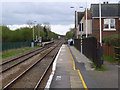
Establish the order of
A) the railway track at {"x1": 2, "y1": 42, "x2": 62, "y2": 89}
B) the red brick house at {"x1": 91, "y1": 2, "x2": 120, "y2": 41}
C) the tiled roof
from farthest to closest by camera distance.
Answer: the tiled roof < the red brick house at {"x1": 91, "y1": 2, "x2": 120, "y2": 41} < the railway track at {"x1": 2, "y1": 42, "x2": 62, "y2": 89}

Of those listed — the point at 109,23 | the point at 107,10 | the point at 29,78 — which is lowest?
the point at 29,78

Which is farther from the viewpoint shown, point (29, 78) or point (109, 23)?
point (109, 23)

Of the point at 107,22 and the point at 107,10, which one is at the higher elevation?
the point at 107,10

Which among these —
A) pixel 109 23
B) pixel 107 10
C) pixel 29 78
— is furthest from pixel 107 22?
pixel 29 78

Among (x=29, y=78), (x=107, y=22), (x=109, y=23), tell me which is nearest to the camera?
(x=29, y=78)

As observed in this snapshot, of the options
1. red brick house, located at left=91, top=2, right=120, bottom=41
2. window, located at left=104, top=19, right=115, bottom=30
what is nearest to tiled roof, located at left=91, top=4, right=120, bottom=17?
red brick house, located at left=91, top=2, right=120, bottom=41

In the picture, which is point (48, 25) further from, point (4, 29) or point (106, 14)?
point (4, 29)

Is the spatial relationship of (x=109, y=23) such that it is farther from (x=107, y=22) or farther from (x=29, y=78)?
(x=29, y=78)

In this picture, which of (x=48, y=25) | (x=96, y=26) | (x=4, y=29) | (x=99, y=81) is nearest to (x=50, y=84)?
(x=99, y=81)

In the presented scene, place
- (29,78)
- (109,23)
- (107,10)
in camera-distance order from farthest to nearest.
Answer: (107,10), (109,23), (29,78)

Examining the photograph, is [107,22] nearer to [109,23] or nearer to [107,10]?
[109,23]

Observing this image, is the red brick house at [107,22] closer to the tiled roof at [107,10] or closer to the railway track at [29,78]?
the tiled roof at [107,10]

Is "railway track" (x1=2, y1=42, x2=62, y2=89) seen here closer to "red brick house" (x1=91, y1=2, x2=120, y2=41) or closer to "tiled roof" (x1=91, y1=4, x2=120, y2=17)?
"red brick house" (x1=91, y1=2, x2=120, y2=41)

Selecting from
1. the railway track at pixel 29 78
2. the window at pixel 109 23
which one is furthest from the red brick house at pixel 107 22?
the railway track at pixel 29 78
